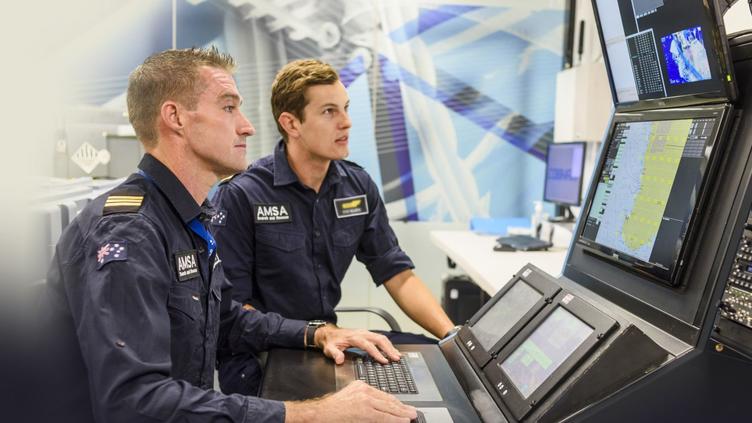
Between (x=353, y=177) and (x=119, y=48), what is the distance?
2.69m

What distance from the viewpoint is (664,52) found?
3.61 ft

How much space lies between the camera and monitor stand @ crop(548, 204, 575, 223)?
12.1 ft

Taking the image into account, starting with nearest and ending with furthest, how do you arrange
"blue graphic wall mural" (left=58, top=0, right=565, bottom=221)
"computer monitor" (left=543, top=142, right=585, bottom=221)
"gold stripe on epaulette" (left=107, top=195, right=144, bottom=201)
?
"gold stripe on epaulette" (left=107, top=195, right=144, bottom=201) < "computer monitor" (left=543, top=142, right=585, bottom=221) < "blue graphic wall mural" (left=58, top=0, right=565, bottom=221)

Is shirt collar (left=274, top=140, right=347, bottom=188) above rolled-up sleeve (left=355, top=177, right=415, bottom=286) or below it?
above

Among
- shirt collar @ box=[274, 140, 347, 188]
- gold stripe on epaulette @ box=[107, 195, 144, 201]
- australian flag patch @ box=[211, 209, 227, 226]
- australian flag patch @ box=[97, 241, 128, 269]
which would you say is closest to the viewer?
australian flag patch @ box=[97, 241, 128, 269]

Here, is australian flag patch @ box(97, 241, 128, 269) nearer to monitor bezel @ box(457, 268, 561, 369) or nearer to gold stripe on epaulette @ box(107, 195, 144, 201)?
gold stripe on epaulette @ box(107, 195, 144, 201)

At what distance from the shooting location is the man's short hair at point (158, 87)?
128cm

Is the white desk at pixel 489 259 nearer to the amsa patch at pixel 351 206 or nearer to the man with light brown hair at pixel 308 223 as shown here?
the man with light brown hair at pixel 308 223

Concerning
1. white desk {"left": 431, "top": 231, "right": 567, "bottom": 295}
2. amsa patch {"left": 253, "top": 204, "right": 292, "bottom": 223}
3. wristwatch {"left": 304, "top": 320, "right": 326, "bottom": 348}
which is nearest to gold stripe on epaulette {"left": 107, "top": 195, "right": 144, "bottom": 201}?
wristwatch {"left": 304, "top": 320, "right": 326, "bottom": 348}

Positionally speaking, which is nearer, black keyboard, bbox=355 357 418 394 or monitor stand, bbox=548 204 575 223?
black keyboard, bbox=355 357 418 394

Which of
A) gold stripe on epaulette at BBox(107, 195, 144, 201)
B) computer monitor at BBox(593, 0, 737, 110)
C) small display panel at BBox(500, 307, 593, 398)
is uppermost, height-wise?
computer monitor at BBox(593, 0, 737, 110)

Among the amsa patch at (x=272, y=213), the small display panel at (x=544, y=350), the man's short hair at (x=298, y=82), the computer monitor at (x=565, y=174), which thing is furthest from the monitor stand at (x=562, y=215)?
the small display panel at (x=544, y=350)

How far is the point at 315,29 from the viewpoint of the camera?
4270mm

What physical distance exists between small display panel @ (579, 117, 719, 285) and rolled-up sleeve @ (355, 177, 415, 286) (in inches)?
38.4
